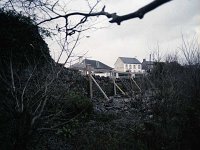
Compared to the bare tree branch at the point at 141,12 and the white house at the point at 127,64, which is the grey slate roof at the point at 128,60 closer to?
the white house at the point at 127,64

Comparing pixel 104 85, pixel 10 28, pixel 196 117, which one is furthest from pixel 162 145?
pixel 104 85

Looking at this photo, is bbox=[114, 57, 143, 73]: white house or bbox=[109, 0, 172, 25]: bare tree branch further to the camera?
bbox=[114, 57, 143, 73]: white house

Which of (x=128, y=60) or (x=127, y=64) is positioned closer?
(x=127, y=64)

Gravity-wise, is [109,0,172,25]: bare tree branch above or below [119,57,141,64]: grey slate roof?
below

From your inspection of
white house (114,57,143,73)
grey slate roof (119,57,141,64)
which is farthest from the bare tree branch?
grey slate roof (119,57,141,64)

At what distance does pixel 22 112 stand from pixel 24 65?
12.7 feet

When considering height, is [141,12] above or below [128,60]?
below

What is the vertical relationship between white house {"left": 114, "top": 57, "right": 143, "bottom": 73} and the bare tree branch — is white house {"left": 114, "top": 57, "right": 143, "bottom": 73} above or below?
above

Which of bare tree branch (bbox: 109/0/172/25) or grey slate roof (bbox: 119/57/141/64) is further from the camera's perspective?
grey slate roof (bbox: 119/57/141/64)

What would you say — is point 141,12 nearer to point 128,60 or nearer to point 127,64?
point 127,64

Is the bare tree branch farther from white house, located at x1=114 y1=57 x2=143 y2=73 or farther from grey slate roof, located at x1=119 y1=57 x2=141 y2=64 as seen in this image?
grey slate roof, located at x1=119 y1=57 x2=141 y2=64

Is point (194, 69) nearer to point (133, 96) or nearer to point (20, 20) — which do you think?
point (133, 96)

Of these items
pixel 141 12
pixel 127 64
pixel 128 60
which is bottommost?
pixel 141 12

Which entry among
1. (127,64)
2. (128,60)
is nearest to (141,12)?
(127,64)
